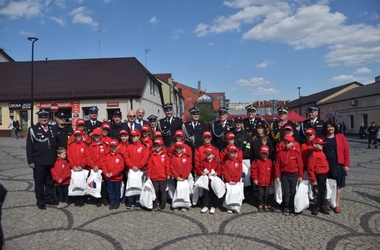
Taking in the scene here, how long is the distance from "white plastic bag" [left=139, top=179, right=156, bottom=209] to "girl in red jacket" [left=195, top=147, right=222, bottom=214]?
3.48 ft

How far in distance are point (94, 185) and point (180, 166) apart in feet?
6.23

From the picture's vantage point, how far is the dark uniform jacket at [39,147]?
214 inches

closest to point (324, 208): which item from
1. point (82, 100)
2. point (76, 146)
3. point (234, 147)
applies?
point (234, 147)

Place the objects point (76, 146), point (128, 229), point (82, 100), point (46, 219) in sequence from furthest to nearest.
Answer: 1. point (82, 100)
2. point (76, 146)
3. point (46, 219)
4. point (128, 229)

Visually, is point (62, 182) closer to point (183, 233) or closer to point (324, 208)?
point (183, 233)

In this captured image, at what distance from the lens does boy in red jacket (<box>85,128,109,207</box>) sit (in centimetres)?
576

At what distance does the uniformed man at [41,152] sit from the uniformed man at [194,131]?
9.68ft

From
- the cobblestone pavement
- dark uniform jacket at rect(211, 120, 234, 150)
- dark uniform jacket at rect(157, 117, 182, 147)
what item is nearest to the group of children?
the cobblestone pavement

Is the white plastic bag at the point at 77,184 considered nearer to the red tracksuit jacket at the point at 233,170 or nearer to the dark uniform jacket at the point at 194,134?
the dark uniform jacket at the point at 194,134

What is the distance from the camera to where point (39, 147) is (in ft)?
18.0

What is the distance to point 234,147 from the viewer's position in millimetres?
5414

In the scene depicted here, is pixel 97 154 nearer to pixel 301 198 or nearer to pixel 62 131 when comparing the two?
pixel 62 131

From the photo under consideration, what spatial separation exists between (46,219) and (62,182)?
90 centimetres

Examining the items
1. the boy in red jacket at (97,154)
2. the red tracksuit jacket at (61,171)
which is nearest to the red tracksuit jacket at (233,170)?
the boy in red jacket at (97,154)
